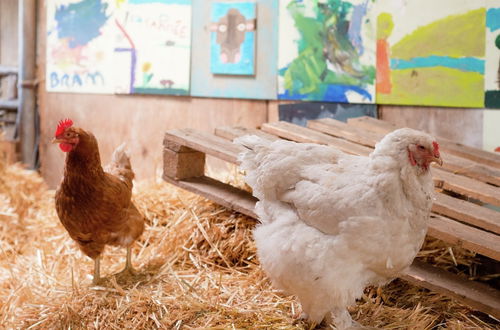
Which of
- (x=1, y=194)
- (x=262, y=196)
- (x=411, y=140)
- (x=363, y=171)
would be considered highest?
(x=411, y=140)

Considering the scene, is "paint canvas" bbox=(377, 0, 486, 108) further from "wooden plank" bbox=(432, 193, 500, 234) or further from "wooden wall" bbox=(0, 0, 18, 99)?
"wooden wall" bbox=(0, 0, 18, 99)

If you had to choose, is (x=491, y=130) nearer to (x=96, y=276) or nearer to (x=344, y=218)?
(x=344, y=218)

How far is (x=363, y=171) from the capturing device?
2.19 meters

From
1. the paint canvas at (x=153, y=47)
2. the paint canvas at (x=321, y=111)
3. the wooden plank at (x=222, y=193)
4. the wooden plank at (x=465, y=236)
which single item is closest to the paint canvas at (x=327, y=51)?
the paint canvas at (x=321, y=111)

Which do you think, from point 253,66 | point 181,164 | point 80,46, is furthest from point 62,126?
point 80,46

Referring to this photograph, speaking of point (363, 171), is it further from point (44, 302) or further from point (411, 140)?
point (44, 302)

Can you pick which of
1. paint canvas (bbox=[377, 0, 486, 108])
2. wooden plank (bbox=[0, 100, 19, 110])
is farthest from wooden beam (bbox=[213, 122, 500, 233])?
wooden plank (bbox=[0, 100, 19, 110])

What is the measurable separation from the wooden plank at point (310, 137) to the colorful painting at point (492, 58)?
97 centimetres

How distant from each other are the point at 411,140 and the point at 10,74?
4799mm

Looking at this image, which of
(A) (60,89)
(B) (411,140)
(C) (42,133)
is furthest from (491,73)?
(C) (42,133)

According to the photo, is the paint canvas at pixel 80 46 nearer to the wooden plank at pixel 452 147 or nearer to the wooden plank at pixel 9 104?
the wooden plank at pixel 9 104

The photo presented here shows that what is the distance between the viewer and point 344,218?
6.88 ft

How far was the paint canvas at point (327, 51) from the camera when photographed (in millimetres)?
3900

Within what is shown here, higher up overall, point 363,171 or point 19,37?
point 19,37
